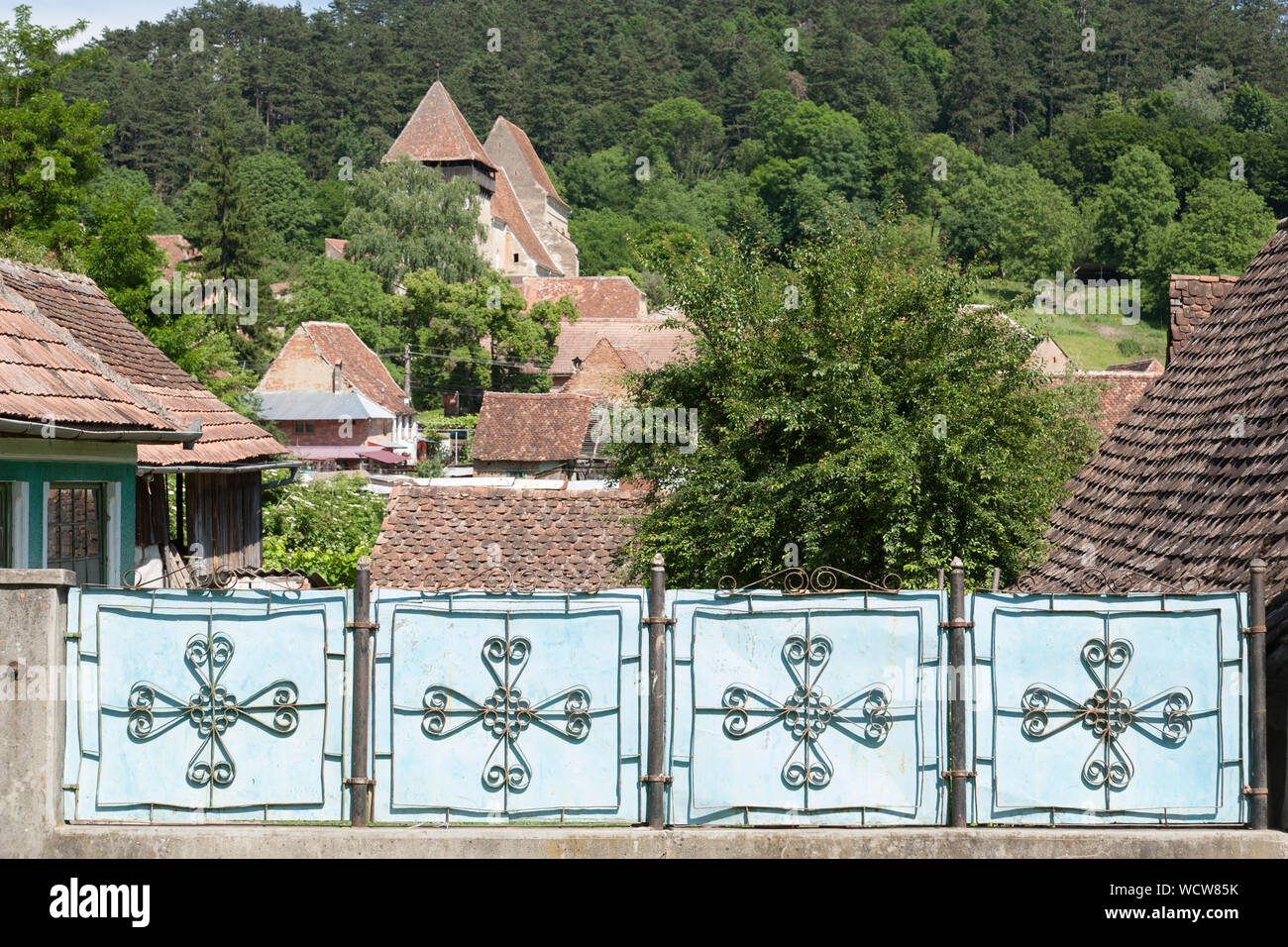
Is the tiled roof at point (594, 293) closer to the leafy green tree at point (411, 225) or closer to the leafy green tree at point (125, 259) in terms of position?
the leafy green tree at point (411, 225)

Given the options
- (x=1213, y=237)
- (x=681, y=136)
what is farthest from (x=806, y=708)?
(x=681, y=136)

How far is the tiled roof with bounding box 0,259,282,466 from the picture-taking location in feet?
49.0

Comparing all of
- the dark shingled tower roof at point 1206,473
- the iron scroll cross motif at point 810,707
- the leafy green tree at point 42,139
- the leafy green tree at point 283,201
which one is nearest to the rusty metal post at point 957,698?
the iron scroll cross motif at point 810,707

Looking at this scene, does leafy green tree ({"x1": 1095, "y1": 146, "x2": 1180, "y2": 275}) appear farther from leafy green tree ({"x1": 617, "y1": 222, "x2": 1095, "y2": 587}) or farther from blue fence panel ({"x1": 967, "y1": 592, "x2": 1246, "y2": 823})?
blue fence panel ({"x1": 967, "y1": 592, "x2": 1246, "y2": 823})

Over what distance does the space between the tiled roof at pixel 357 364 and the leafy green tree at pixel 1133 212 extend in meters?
77.6

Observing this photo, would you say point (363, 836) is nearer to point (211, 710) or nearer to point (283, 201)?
point (211, 710)

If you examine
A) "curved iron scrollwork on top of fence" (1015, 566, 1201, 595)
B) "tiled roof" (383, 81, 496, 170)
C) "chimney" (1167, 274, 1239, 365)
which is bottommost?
"curved iron scrollwork on top of fence" (1015, 566, 1201, 595)

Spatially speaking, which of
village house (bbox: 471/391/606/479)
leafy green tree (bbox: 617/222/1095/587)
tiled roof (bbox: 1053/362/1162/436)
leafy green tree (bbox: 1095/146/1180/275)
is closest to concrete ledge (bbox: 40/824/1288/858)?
leafy green tree (bbox: 617/222/1095/587)

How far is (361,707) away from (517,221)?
107493 mm

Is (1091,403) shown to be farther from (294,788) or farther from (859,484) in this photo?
(294,788)

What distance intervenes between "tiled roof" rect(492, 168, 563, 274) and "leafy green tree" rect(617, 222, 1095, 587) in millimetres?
89255

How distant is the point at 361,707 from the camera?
5.94 metres

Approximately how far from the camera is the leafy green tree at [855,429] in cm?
1487

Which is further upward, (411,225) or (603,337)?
(411,225)
